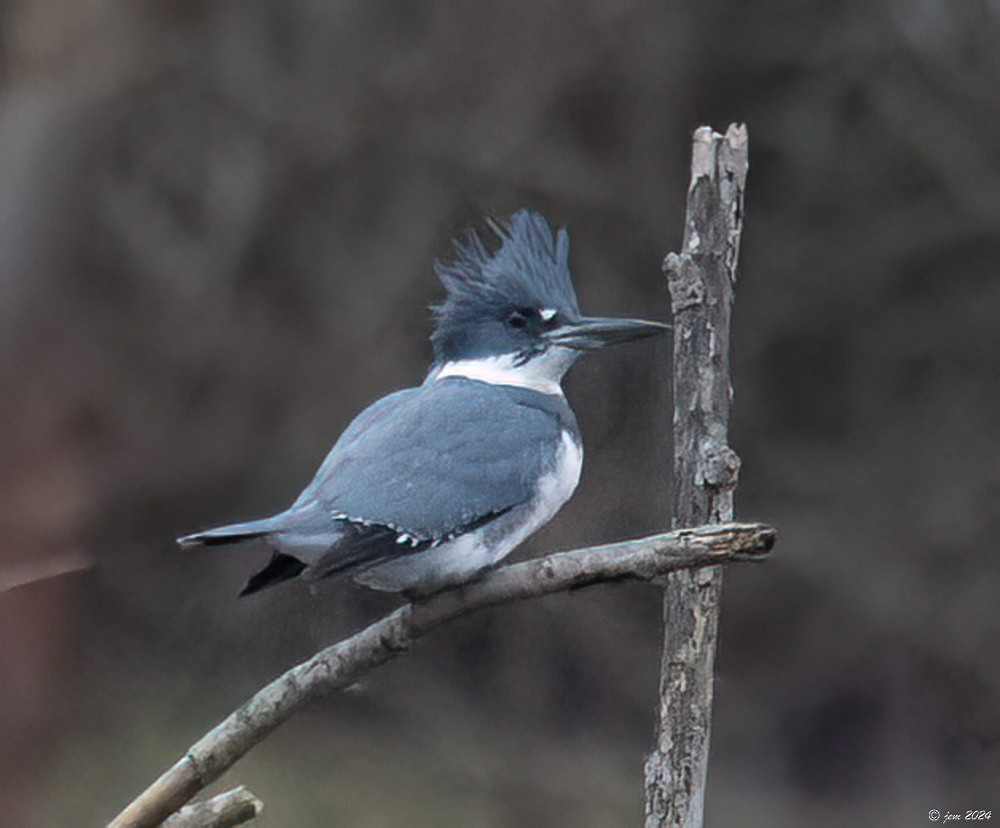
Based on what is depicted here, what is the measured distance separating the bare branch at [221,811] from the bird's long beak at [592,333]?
661 mm

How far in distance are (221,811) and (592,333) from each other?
71 cm

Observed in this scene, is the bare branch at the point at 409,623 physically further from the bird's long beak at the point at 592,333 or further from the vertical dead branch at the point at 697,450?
the bird's long beak at the point at 592,333

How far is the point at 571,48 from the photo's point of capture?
113 inches

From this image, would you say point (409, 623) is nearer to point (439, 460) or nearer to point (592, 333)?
point (439, 460)

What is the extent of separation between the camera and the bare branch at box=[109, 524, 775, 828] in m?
1.33

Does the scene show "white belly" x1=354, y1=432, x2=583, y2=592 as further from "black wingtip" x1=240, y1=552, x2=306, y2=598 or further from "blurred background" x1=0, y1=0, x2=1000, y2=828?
"blurred background" x1=0, y1=0, x2=1000, y2=828

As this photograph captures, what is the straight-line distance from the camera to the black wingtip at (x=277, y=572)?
1623 millimetres

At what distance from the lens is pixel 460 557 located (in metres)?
1.70

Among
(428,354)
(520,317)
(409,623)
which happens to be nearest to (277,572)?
(409,623)

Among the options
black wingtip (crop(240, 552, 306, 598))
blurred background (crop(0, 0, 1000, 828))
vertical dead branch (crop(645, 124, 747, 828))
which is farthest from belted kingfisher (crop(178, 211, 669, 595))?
blurred background (crop(0, 0, 1000, 828))

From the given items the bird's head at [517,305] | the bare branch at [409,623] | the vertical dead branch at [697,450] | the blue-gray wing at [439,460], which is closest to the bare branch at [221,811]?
the bare branch at [409,623]

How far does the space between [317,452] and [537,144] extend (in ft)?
2.28

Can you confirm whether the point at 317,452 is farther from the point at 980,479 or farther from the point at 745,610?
the point at 980,479

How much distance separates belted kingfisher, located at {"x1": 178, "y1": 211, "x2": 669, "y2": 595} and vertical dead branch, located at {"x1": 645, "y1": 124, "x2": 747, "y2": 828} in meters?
0.13
